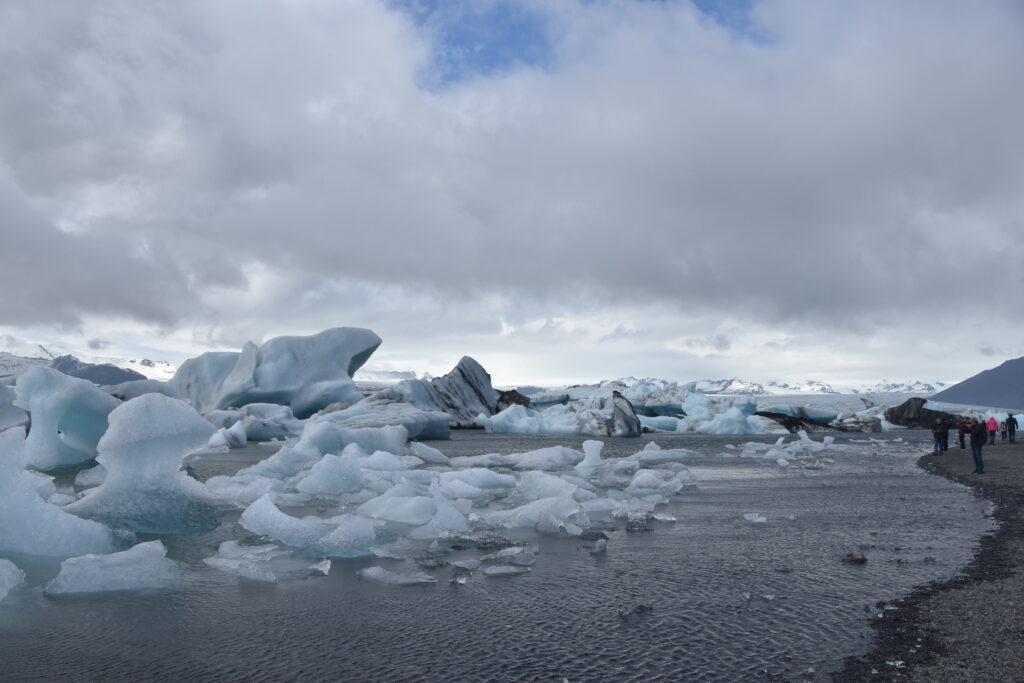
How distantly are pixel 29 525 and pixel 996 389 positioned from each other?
235 ft

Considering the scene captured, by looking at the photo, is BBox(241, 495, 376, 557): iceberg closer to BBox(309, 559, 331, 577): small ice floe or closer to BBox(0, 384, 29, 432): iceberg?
BBox(309, 559, 331, 577): small ice floe

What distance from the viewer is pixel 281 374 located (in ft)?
85.7

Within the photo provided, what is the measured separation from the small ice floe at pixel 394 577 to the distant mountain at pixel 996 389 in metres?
64.0

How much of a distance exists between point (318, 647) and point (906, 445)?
76.5ft

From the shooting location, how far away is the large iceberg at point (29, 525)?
17.5 feet

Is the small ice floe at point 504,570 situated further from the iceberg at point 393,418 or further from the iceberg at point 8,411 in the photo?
the iceberg at point 8,411

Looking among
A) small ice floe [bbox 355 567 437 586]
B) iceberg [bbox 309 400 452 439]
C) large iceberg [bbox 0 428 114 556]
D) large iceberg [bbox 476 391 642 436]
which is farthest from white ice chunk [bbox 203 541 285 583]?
large iceberg [bbox 476 391 642 436]

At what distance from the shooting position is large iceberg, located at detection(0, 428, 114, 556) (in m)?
5.34

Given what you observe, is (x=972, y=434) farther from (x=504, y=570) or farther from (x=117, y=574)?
(x=117, y=574)

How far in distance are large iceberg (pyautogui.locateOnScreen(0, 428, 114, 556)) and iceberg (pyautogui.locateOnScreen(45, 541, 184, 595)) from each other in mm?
795

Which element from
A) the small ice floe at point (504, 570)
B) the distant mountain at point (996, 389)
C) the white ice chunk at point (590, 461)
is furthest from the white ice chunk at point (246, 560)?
the distant mountain at point (996, 389)

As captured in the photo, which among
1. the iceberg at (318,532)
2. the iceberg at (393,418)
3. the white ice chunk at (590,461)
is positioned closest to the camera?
the iceberg at (318,532)

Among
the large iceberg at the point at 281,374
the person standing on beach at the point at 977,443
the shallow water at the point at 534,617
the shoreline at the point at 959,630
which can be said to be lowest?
the shallow water at the point at 534,617

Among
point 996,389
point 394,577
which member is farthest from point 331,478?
point 996,389
